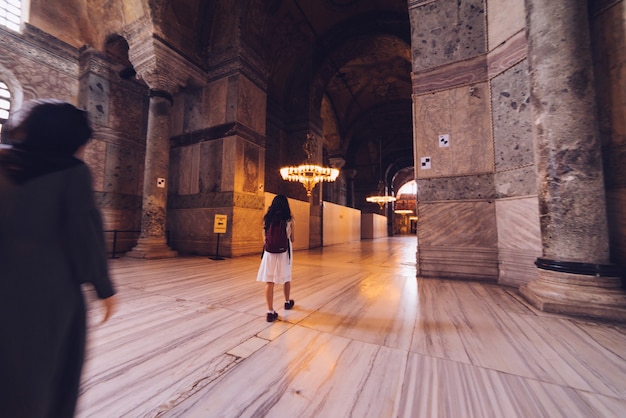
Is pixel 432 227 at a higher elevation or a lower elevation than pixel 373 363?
higher

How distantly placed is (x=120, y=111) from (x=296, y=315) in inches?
397

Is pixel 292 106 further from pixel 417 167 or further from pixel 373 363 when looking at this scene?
pixel 373 363

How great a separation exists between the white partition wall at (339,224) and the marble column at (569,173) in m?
9.11

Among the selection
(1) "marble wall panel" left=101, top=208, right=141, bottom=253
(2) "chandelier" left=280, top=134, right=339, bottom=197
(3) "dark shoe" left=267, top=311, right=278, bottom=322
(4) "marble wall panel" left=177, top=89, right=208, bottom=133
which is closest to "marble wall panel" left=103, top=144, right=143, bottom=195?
(1) "marble wall panel" left=101, top=208, right=141, bottom=253

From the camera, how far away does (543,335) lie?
7.25 ft

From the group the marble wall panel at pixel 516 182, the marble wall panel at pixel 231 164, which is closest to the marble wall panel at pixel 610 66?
the marble wall panel at pixel 516 182

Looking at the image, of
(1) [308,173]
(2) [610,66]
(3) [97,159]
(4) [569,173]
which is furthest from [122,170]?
(2) [610,66]

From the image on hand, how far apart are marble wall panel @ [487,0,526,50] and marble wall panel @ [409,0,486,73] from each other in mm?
164

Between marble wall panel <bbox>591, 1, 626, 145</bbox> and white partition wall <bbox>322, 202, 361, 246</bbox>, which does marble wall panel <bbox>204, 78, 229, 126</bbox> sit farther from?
marble wall panel <bbox>591, 1, 626, 145</bbox>

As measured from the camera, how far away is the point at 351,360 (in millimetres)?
1807

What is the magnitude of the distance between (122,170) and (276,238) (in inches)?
347

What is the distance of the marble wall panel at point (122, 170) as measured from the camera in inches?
327

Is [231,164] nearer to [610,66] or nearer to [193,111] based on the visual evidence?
[193,111]

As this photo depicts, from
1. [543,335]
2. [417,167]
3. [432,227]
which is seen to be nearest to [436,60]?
[417,167]
